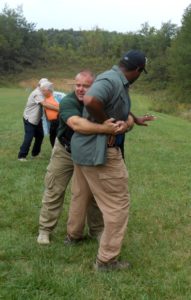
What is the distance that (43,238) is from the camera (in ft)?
18.9

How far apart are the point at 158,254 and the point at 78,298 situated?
4.78ft

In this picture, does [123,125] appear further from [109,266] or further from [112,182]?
[109,266]

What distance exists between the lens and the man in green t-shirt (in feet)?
17.3

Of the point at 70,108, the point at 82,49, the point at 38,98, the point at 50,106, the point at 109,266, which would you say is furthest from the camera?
the point at 82,49

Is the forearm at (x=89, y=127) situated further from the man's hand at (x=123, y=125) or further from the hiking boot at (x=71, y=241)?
the hiking boot at (x=71, y=241)

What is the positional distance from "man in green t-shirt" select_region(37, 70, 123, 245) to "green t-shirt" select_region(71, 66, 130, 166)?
37 cm

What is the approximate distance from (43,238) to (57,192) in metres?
0.55

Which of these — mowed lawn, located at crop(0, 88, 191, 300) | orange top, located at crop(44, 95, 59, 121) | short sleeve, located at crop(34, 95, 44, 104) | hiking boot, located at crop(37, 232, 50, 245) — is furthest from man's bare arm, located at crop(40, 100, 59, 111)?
hiking boot, located at crop(37, 232, 50, 245)

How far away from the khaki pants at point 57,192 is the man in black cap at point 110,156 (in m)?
0.58

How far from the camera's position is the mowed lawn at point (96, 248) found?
4602mm

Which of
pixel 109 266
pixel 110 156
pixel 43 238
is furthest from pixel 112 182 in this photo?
pixel 43 238

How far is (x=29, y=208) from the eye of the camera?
23.5 ft

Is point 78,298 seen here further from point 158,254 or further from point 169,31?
point 169,31

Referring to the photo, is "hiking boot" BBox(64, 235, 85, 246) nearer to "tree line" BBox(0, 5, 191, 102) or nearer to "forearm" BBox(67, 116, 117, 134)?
"forearm" BBox(67, 116, 117, 134)
